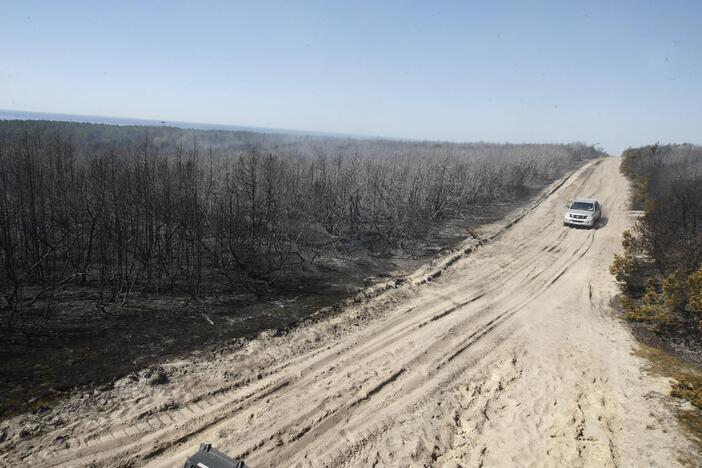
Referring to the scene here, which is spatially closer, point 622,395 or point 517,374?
point 622,395

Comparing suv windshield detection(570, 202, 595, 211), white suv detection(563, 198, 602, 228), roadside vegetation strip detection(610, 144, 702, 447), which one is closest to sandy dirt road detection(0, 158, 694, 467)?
roadside vegetation strip detection(610, 144, 702, 447)

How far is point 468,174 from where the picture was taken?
1159 inches

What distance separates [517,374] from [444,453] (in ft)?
9.47

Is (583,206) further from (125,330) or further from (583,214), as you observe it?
(125,330)

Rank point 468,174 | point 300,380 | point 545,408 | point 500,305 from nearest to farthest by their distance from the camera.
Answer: point 545,408 → point 300,380 → point 500,305 → point 468,174

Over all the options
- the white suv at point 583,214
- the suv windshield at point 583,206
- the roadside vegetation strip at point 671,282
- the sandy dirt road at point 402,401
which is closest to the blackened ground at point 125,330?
the sandy dirt road at point 402,401

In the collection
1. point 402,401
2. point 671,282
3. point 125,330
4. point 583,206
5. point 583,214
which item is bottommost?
point 125,330

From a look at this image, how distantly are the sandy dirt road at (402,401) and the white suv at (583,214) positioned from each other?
37.4 feet

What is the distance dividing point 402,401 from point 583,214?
1862 cm

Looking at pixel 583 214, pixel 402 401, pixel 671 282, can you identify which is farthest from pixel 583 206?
pixel 402 401

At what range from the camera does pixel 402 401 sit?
680 centimetres

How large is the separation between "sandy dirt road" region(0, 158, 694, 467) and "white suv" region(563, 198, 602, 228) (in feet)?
37.4


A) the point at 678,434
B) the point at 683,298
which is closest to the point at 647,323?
the point at 683,298

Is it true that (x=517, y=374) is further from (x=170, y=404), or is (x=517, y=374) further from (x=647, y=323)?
(x=170, y=404)
